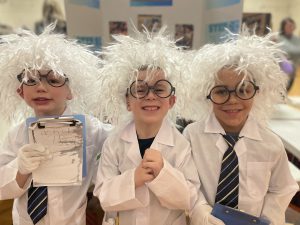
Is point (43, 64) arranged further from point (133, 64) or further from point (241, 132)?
point (241, 132)

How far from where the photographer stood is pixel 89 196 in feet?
4.87

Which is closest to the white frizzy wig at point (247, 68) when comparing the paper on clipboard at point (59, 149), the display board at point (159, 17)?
the paper on clipboard at point (59, 149)

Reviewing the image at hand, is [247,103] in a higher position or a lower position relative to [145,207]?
higher

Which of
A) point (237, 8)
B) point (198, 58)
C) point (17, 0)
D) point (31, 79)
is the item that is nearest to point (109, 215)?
point (31, 79)

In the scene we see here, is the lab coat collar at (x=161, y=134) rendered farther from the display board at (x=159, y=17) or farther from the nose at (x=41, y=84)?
the display board at (x=159, y=17)

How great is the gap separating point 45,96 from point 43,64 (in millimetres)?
120

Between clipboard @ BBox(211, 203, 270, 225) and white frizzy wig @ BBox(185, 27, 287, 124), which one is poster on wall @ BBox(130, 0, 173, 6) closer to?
white frizzy wig @ BBox(185, 27, 287, 124)

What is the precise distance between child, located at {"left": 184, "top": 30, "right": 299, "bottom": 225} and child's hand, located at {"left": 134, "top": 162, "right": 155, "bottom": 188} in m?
0.24

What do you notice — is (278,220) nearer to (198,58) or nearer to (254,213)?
(254,213)

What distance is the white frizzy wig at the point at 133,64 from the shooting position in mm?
1058

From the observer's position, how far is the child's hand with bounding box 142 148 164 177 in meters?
1.01

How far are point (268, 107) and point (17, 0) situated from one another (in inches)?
225

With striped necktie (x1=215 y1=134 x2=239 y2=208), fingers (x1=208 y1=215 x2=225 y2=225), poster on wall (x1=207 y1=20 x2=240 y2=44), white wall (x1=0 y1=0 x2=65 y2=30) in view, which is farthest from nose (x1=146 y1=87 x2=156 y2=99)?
white wall (x1=0 y1=0 x2=65 y2=30)

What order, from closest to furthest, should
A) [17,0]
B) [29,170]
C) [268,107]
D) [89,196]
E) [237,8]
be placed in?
[29,170]
[268,107]
[89,196]
[237,8]
[17,0]
